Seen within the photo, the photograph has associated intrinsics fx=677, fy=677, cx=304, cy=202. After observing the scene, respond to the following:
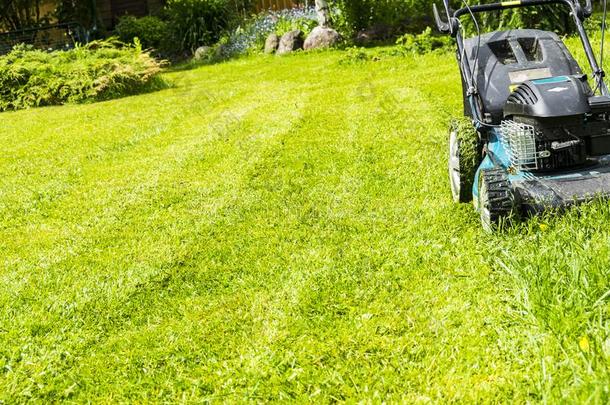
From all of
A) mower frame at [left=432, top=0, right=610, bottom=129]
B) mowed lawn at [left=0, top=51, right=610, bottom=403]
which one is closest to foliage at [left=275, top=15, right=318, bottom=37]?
mowed lawn at [left=0, top=51, right=610, bottom=403]

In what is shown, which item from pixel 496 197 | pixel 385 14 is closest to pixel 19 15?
pixel 385 14

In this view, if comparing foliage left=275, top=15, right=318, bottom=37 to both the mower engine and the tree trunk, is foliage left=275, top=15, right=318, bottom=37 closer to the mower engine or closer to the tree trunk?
the tree trunk

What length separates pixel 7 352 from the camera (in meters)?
2.89

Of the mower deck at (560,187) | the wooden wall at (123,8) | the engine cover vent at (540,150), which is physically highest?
the wooden wall at (123,8)

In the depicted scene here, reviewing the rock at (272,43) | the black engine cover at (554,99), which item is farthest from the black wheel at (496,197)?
the rock at (272,43)

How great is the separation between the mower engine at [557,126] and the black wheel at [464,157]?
1.52 feet

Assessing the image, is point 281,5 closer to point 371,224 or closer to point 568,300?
point 371,224

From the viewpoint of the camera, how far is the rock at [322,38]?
1331cm

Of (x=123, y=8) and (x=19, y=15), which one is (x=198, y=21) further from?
(x=19, y=15)

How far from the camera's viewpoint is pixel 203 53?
1538 centimetres

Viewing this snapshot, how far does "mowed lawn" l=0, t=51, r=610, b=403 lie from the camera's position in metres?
2.46

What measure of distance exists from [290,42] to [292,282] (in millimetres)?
11160

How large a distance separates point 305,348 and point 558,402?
3.36 ft

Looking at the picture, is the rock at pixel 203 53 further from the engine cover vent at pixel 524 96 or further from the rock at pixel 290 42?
the engine cover vent at pixel 524 96
